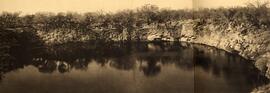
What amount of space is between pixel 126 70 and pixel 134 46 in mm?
131

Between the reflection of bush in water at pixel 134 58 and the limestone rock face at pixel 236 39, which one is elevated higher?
the limestone rock face at pixel 236 39

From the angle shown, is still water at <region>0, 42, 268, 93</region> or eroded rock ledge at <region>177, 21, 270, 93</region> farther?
still water at <region>0, 42, 268, 93</region>

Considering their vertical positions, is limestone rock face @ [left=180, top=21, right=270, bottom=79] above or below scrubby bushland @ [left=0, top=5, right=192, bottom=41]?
below

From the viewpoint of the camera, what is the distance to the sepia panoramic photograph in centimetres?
199

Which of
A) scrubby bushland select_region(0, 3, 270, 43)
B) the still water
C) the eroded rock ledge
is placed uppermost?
scrubby bushland select_region(0, 3, 270, 43)

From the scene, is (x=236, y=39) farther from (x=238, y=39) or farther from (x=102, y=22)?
(x=102, y=22)

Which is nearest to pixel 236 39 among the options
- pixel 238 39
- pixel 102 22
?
pixel 238 39

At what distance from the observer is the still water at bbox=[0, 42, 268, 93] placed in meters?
2.01

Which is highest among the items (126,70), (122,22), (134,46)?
(122,22)

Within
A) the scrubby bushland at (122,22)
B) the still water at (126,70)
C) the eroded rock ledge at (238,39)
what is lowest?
the still water at (126,70)

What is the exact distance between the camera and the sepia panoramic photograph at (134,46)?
6.53 ft

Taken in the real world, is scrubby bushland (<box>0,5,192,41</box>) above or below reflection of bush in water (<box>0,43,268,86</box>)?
above

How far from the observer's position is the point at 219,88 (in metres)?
2.13

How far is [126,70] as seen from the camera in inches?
84.0
